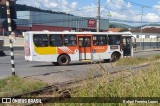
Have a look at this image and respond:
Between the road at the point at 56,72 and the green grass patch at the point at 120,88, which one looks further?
the road at the point at 56,72

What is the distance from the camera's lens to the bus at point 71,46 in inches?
919

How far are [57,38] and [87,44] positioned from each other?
103 inches

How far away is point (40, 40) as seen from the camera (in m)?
23.4

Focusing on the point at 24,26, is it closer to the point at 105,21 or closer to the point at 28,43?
the point at 105,21

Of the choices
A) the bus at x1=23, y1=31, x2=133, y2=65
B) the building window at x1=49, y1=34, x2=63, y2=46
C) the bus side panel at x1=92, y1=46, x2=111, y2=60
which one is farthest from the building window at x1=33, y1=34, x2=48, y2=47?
the bus side panel at x1=92, y1=46, x2=111, y2=60

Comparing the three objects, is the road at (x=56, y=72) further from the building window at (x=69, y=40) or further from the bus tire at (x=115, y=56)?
the bus tire at (x=115, y=56)

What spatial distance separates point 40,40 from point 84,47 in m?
→ 3.68

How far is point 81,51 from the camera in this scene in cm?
2508

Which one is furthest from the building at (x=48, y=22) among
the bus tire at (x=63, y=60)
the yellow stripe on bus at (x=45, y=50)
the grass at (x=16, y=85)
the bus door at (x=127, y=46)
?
the grass at (x=16, y=85)

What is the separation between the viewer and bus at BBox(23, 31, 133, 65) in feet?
76.6

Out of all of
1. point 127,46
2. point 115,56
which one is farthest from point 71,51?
point 127,46

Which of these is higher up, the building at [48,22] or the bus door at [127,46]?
the building at [48,22]

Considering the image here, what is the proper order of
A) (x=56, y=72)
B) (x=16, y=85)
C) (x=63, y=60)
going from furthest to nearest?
1. (x=63, y=60)
2. (x=56, y=72)
3. (x=16, y=85)

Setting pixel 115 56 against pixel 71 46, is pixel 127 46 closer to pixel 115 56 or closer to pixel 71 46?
pixel 115 56
